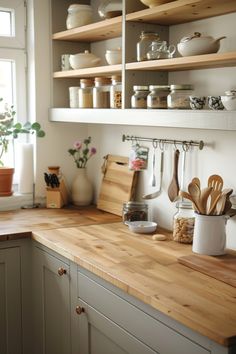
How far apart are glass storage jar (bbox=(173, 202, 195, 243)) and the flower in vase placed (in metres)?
0.97

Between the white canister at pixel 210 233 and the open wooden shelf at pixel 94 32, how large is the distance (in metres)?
1.09

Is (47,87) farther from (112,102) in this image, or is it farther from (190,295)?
(190,295)

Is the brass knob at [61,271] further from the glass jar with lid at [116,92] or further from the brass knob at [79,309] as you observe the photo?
the glass jar with lid at [116,92]

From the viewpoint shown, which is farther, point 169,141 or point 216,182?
point 169,141

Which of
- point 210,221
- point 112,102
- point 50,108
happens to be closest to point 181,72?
point 112,102

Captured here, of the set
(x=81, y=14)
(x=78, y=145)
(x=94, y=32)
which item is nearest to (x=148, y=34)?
(x=94, y=32)

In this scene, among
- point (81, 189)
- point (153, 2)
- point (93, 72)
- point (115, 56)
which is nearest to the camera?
point (153, 2)

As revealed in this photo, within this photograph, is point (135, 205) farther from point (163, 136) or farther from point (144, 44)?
point (144, 44)

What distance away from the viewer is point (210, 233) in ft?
7.18

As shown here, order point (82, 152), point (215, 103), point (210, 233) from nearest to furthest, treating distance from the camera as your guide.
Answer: point (215, 103), point (210, 233), point (82, 152)

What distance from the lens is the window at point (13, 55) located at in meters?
3.21

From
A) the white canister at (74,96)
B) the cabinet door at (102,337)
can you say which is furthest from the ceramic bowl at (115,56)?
the cabinet door at (102,337)

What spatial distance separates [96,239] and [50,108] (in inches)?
44.7

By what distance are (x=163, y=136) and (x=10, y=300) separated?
1188 mm
